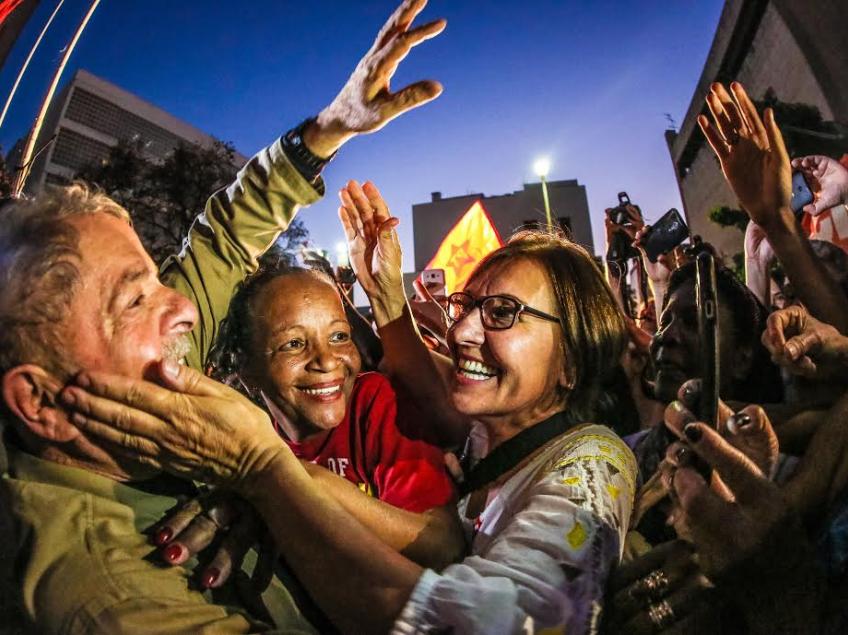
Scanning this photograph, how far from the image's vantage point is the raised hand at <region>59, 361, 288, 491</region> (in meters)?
1.43

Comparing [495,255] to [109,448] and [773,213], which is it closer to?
[773,213]

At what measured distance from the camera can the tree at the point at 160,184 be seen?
18641 mm

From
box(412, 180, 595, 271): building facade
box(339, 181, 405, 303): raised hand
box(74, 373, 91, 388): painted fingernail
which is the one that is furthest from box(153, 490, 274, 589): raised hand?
box(412, 180, 595, 271): building facade

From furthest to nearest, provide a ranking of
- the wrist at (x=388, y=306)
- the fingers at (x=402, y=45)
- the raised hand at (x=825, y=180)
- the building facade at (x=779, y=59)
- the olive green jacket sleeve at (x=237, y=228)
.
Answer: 1. the building facade at (x=779, y=59)
2. the raised hand at (x=825, y=180)
3. the wrist at (x=388, y=306)
4. the olive green jacket sleeve at (x=237, y=228)
5. the fingers at (x=402, y=45)

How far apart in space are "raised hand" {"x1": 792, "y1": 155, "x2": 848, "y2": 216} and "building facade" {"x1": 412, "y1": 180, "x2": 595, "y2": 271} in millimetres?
40236

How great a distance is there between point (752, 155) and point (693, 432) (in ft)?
7.42

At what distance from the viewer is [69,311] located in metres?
1.57

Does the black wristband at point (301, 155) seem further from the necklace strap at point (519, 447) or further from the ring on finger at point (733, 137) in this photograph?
the ring on finger at point (733, 137)

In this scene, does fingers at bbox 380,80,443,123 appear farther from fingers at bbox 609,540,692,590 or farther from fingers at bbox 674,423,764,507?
fingers at bbox 609,540,692,590

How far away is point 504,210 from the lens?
47.0 metres

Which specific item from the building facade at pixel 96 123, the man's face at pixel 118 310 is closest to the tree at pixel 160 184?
the building facade at pixel 96 123

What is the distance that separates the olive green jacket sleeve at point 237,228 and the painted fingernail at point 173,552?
1.31 meters

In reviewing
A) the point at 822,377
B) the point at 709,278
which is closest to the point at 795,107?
the point at 822,377

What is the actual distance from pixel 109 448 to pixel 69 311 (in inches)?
17.4
